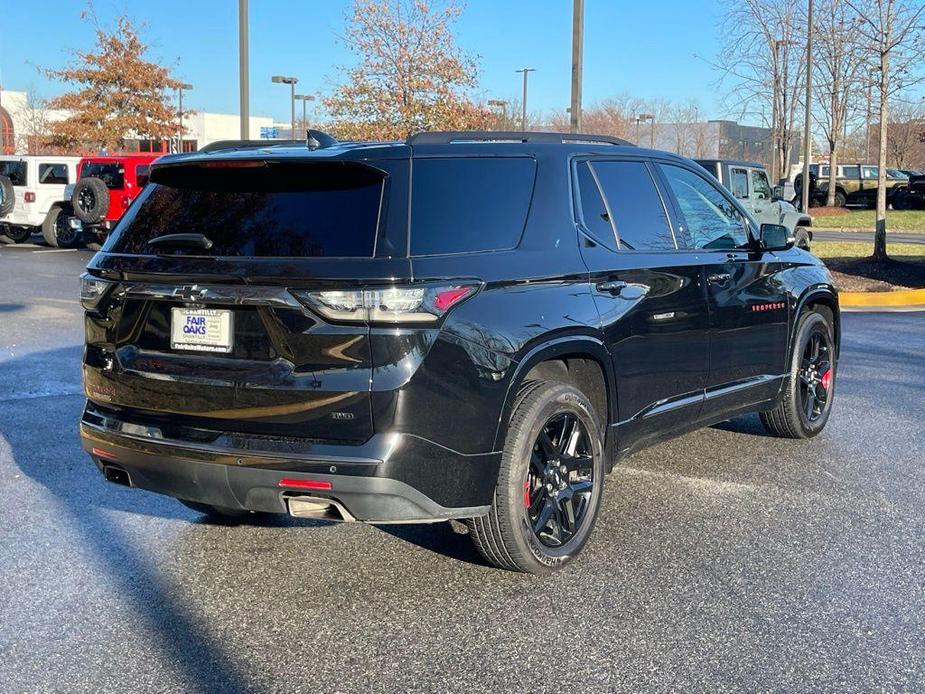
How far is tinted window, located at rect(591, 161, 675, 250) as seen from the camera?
4.86 meters

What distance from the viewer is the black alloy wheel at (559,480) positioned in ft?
14.1

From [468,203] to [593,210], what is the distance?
33.6 inches

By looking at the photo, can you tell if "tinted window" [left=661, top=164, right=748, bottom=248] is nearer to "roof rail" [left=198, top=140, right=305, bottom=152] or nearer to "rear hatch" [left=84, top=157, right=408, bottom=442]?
"roof rail" [left=198, top=140, right=305, bottom=152]

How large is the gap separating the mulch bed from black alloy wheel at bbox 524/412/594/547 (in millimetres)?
11157

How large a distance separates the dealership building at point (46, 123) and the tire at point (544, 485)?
18814 millimetres

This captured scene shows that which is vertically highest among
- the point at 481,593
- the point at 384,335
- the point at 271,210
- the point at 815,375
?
the point at 271,210

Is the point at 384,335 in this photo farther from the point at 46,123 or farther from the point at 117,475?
the point at 46,123

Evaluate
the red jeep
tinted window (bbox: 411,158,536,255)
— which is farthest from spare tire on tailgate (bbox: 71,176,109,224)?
tinted window (bbox: 411,158,536,255)

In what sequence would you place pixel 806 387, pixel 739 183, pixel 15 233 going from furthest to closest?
pixel 15 233, pixel 739 183, pixel 806 387

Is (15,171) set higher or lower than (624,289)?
higher

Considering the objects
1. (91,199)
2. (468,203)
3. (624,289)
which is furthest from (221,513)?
(91,199)

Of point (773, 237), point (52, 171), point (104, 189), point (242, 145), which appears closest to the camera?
point (242, 145)

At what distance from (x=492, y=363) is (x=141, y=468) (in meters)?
1.43

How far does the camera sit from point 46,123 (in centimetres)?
4306
